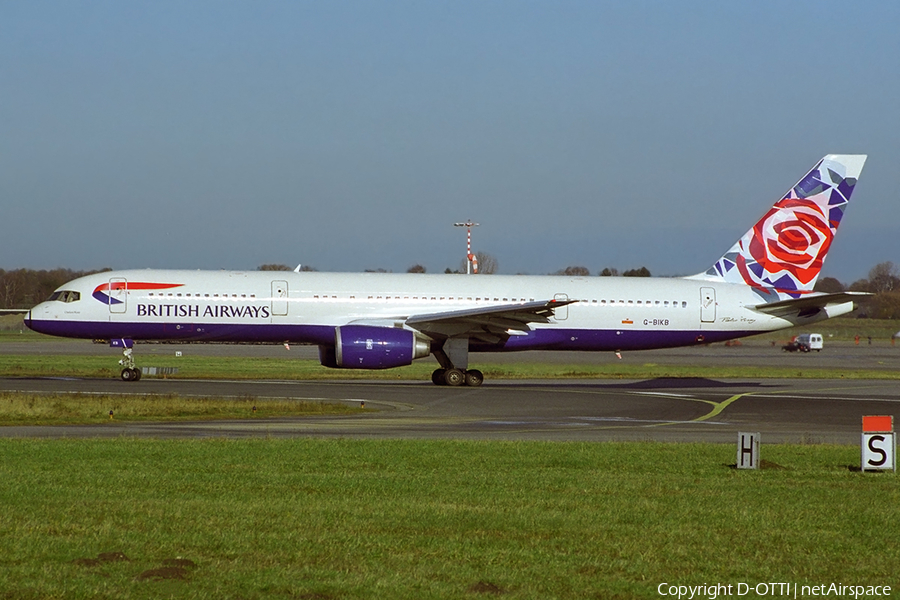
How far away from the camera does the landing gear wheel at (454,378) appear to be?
36.3 m

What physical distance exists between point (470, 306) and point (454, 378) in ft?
8.85

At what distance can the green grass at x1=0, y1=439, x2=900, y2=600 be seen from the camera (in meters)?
8.16

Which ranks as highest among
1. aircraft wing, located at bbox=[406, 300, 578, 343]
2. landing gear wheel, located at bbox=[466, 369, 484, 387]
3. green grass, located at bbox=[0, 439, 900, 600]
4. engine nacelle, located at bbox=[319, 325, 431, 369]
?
aircraft wing, located at bbox=[406, 300, 578, 343]

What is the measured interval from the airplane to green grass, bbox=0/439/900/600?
19.1 meters

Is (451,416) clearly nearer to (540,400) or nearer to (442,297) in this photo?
(540,400)

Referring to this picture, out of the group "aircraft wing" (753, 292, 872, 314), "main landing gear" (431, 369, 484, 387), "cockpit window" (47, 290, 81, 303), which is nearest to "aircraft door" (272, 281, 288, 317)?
"main landing gear" (431, 369, 484, 387)

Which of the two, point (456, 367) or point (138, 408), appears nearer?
point (138, 408)

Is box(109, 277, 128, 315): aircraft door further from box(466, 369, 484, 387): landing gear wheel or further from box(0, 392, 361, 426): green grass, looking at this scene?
box(466, 369, 484, 387): landing gear wheel

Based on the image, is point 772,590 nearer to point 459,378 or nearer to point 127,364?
point 459,378

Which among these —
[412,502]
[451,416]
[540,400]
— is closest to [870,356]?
[540,400]

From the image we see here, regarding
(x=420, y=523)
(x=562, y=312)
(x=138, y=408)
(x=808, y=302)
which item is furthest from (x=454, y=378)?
(x=420, y=523)

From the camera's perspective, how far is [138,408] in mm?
24859

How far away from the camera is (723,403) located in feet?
100

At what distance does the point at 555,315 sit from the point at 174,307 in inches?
535
